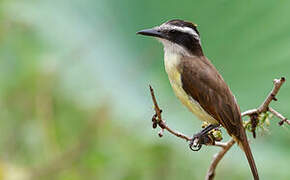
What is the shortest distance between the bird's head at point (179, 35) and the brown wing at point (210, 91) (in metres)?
0.12

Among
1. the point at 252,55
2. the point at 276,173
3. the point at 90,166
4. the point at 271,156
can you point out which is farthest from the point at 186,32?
the point at 90,166

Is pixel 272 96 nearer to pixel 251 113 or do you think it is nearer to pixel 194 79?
pixel 251 113

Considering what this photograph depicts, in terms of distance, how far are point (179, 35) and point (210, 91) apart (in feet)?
1.54

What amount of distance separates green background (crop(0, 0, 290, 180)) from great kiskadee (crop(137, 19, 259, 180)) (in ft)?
1.00

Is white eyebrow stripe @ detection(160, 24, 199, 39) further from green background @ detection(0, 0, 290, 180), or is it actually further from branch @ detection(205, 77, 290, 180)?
branch @ detection(205, 77, 290, 180)

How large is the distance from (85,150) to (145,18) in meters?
1.15

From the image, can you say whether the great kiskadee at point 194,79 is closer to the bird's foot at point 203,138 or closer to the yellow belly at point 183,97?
the yellow belly at point 183,97

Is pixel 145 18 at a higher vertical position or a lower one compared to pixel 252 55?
higher

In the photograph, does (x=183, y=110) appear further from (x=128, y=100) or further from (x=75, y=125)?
(x=75, y=125)

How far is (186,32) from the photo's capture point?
5.05m

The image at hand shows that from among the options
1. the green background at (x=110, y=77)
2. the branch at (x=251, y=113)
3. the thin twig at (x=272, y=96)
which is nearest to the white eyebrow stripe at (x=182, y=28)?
the green background at (x=110, y=77)

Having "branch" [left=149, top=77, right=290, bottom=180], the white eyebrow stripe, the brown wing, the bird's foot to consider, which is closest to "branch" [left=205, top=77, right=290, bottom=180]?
"branch" [left=149, top=77, right=290, bottom=180]

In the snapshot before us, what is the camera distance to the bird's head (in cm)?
496

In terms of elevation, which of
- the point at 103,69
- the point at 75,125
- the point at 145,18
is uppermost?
the point at 145,18
